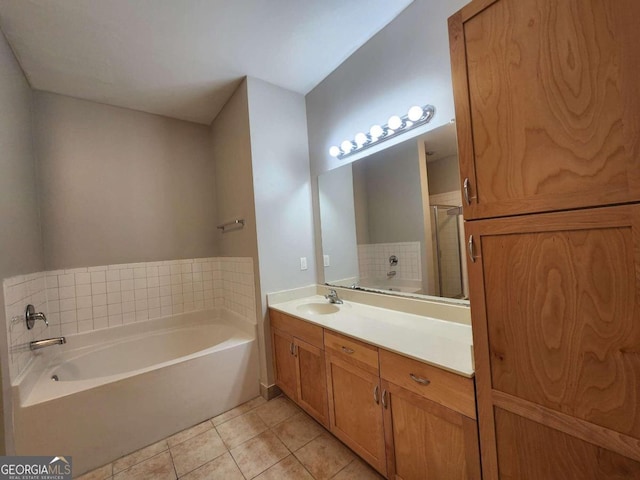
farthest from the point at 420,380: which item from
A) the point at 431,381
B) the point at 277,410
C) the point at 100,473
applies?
the point at 100,473

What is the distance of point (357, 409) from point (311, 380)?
43 cm

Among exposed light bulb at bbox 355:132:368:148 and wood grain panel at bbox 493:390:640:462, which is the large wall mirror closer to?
exposed light bulb at bbox 355:132:368:148

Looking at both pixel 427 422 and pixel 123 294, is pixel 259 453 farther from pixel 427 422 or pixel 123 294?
pixel 123 294

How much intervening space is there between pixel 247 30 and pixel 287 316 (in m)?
1.94

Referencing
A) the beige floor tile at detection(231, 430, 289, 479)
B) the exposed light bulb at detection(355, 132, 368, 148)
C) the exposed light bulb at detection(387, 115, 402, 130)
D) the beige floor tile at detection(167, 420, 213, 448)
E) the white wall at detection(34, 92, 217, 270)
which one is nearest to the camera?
the beige floor tile at detection(231, 430, 289, 479)

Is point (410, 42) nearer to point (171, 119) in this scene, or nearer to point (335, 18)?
point (335, 18)

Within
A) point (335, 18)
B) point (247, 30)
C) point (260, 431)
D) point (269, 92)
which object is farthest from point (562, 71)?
point (260, 431)

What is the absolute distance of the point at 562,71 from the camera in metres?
0.70

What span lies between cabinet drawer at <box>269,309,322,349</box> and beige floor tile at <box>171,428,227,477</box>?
0.81 meters

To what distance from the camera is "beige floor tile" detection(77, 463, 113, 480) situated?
1483 millimetres

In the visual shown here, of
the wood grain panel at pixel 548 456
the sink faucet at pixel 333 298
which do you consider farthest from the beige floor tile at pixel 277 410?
the wood grain panel at pixel 548 456

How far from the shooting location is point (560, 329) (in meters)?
0.73

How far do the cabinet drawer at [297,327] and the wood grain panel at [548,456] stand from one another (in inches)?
38.7

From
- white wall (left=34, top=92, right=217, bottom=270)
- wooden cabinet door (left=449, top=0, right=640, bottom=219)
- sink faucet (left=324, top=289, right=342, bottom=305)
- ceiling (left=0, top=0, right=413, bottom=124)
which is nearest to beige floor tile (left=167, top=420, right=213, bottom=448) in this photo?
sink faucet (left=324, top=289, right=342, bottom=305)
